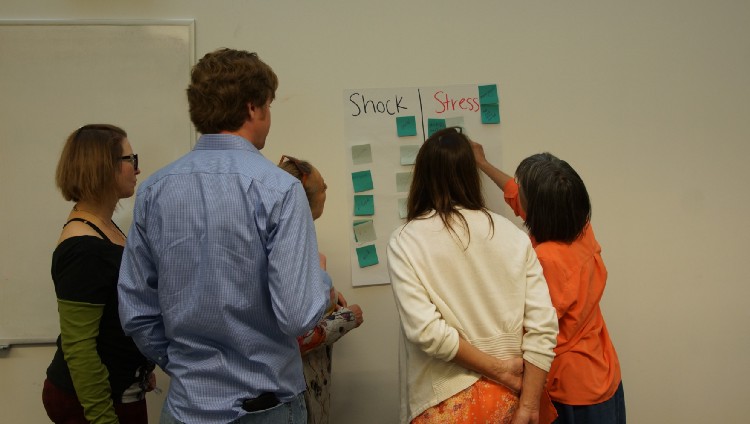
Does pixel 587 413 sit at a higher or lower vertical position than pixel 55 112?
lower

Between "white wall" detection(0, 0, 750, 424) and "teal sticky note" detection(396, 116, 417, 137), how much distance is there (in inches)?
5.2

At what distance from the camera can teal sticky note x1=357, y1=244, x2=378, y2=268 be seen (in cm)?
219

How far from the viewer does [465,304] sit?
1.32 m

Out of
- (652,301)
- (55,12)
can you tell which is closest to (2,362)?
(55,12)

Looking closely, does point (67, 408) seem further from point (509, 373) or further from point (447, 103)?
point (447, 103)

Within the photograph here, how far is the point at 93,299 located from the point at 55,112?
1.05m

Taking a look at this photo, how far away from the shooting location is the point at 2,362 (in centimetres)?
209

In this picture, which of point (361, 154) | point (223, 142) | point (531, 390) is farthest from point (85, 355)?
point (361, 154)

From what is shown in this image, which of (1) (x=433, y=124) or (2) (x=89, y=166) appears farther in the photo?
(1) (x=433, y=124)

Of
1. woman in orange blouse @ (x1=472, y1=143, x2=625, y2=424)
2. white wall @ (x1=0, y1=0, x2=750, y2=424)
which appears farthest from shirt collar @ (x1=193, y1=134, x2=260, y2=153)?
white wall @ (x1=0, y1=0, x2=750, y2=424)

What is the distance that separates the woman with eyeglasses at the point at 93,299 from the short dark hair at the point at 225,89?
0.47 metres

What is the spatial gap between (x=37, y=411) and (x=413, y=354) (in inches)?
61.9

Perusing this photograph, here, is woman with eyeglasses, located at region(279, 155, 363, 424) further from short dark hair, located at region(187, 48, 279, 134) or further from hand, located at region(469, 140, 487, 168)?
hand, located at region(469, 140, 487, 168)

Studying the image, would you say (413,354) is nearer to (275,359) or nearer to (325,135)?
(275,359)
